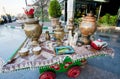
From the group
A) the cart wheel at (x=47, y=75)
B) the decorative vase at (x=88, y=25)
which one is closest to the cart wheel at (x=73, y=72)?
the cart wheel at (x=47, y=75)

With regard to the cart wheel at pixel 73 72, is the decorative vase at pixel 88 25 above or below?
above

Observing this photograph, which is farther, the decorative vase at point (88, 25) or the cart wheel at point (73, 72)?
the cart wheel at point (73, 72)

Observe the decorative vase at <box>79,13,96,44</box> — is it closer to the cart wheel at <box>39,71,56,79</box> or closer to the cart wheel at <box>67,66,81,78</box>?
the cart wheel at <box>67,66,81,78</box>

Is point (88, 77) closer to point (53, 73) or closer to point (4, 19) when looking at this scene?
point (53, 73)

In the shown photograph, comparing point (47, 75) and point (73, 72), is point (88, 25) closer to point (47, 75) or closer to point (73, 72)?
point (73, 72)

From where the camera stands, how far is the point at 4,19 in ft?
25.1

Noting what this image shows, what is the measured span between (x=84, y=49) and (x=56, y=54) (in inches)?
17.4

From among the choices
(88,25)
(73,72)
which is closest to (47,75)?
(73,72)

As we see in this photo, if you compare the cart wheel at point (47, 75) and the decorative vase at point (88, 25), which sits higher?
the decorative vase at point (88, 25)

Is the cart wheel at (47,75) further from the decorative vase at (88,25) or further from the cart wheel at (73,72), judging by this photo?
the decorative vase at (88,25)

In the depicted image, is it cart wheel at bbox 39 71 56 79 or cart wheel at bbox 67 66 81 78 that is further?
cart wheel at bbox 67 66 81 78

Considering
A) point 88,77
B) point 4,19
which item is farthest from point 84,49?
point 4,19

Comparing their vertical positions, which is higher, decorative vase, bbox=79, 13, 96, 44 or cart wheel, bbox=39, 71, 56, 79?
decorative vase, bbox=79, 13, 96, 44

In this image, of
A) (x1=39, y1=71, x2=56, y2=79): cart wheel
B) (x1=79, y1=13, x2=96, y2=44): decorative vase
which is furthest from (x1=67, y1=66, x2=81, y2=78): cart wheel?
(x1=79, y1=13, x2=96, y2=44): decorative vase
